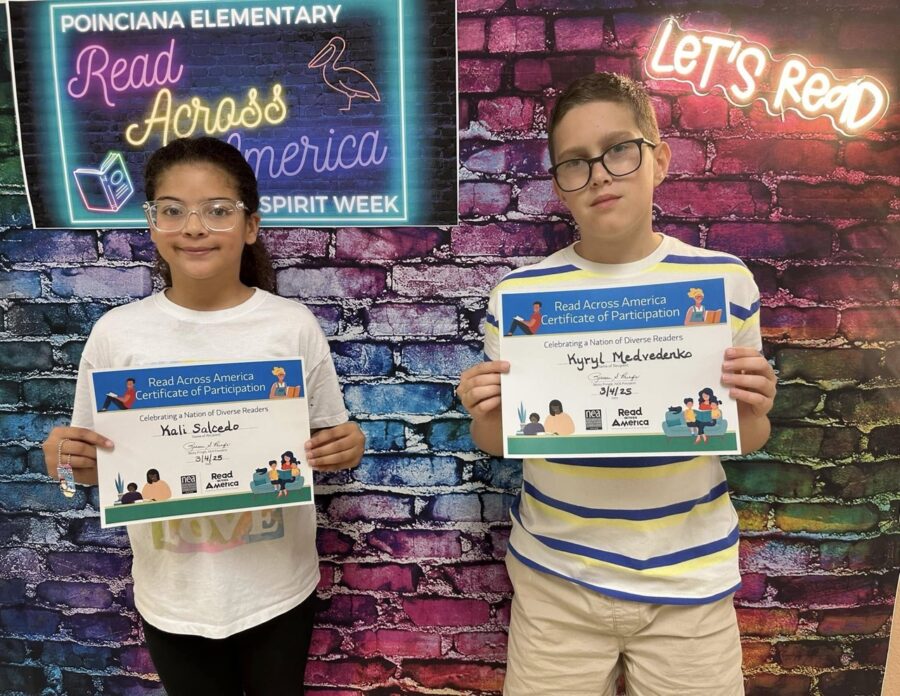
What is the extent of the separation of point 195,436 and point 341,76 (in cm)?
87

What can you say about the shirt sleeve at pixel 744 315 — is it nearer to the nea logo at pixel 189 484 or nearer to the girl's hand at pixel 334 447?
the girl's hand at pixel 334 447

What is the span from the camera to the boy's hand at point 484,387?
107 cm

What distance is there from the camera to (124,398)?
1066mm

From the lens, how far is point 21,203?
4.81ft

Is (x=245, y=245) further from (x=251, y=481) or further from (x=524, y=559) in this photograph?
(x=524, y=559)

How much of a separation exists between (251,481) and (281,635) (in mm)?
363

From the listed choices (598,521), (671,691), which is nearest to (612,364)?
(598,521)

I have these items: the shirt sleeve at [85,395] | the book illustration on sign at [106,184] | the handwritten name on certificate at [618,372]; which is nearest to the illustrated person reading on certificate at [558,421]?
the handwritten name on certificate at [618,372]

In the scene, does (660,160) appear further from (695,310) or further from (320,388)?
(320,388)

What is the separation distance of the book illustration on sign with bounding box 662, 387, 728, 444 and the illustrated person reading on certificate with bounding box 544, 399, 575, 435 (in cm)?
16

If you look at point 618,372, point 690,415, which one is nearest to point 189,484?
point 618,372

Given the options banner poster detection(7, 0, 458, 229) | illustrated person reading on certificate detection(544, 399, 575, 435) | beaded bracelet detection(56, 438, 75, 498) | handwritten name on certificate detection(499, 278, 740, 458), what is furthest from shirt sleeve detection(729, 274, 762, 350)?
A: beaded bracelet detection(56, 438, 75, 498)

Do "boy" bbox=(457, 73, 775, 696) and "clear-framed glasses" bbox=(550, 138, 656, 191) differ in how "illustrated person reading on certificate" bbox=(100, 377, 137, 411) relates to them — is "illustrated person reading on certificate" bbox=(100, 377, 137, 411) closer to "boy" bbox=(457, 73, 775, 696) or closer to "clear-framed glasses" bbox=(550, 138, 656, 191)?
"boy" bbox=(457, 73, 775, 696)

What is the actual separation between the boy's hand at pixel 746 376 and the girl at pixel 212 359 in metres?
0.71
